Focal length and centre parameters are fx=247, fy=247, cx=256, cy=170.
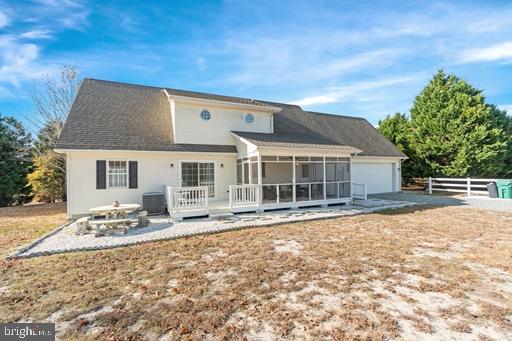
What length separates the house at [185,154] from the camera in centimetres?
1009

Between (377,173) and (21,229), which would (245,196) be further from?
(377,173)

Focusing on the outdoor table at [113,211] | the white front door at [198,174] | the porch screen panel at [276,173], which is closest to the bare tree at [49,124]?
the white front door at [198,174]

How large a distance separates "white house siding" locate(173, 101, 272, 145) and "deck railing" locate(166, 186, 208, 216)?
3.20m

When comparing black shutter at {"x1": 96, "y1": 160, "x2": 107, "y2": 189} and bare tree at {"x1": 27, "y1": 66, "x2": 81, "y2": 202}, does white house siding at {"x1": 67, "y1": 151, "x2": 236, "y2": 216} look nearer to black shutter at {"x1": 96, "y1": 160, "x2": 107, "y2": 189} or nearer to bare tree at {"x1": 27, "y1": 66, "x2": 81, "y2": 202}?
black shutter at {"x1": 96, "y1": 160, "x2": 107, "y2": 189}

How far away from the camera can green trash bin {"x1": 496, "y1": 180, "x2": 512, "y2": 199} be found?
1410cm

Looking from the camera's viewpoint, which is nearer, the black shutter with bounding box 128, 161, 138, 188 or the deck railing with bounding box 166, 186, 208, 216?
the deck railing with bounding box 166, 186, 208, 216

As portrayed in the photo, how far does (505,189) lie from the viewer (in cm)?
1420

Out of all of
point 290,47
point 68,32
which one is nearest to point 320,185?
point 290,47

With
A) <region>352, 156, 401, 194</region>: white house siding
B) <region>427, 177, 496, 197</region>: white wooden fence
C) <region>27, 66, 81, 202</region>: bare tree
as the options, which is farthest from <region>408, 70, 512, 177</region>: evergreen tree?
<region>27, 66, 81, 202</region>: bare tree

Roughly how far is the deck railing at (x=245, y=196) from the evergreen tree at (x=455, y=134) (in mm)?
16144

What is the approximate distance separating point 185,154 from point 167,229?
4.51 metres

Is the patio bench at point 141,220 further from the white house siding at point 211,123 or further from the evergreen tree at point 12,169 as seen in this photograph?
the evergreen tree at point 12,169

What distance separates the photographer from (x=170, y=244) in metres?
6.74

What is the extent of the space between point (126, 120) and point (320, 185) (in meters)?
10.4
